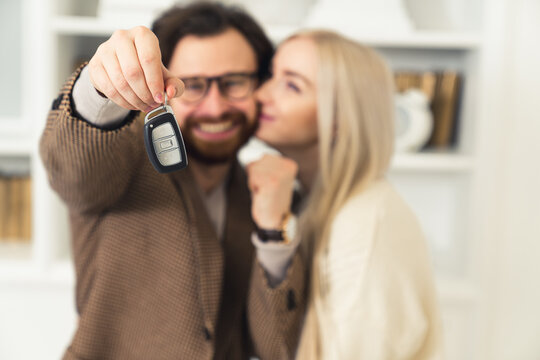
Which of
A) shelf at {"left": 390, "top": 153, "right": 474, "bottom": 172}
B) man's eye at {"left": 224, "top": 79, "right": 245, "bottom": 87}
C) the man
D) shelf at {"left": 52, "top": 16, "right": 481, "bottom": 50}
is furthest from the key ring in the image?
shelf at {"left": 390, "top": 153, "right": 474, "bottom": 172}

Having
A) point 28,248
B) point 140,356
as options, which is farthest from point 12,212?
point 140,356

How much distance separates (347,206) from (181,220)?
36 centimetres

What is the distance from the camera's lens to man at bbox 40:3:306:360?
0.73 meters

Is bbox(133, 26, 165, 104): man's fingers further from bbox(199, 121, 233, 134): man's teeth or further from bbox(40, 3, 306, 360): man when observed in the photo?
bbox(199, 121, 233, 134): man's teeth

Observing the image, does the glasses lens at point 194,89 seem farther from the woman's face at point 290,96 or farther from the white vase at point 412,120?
the white vase at point 412,120

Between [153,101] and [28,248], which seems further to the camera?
[28,248]

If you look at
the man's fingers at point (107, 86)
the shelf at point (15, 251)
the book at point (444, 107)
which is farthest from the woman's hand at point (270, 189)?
the shelf at point (15, 251)

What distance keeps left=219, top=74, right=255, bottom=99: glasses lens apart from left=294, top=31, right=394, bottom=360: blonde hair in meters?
0.17

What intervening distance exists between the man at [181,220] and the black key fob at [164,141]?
17 cm

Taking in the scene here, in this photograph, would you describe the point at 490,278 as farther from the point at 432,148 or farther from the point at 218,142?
the point at 218,142

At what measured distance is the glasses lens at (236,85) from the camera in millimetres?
1129

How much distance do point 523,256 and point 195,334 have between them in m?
1.19

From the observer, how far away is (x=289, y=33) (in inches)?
63.1

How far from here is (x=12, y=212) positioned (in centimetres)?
181
